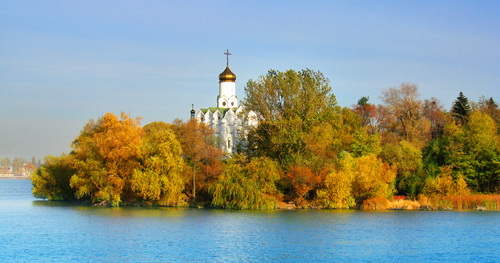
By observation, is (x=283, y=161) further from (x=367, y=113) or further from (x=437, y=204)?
(x=367, y=113)

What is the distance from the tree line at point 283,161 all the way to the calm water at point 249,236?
133 inches

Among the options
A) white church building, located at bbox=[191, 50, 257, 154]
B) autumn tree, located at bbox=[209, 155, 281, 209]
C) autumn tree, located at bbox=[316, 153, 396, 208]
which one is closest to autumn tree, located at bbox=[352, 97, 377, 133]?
white church building, located at bbox=[191, 50, 257, 154]

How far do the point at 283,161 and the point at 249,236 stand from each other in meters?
17.2

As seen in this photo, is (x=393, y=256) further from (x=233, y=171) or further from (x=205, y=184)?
(x=205, y=184)

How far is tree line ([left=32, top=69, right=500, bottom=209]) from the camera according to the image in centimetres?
4306

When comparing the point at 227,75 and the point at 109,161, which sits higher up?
the point at 227,75

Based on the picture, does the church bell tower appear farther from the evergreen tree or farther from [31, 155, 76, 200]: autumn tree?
the evergreen tree

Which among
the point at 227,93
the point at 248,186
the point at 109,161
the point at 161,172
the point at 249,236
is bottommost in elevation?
the point at 249,236

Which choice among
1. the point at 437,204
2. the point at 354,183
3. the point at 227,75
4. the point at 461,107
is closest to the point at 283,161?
the point at 354,183

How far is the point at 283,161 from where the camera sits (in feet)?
151

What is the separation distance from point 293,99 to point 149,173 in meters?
12.4

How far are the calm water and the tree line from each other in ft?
11.1

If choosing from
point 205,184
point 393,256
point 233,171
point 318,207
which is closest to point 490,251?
point 393,256

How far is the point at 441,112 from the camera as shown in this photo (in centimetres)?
6297
